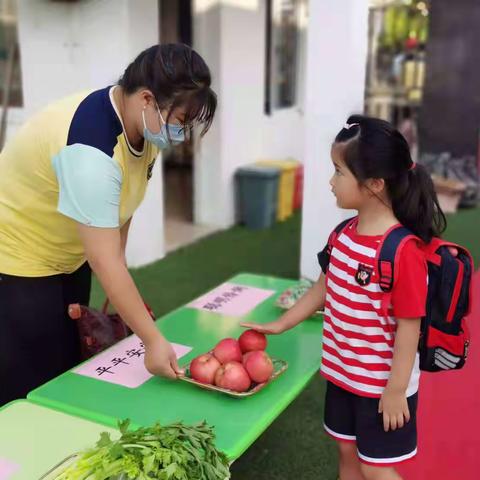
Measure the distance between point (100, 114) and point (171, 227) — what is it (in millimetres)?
4806

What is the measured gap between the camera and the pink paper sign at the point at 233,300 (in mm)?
2675

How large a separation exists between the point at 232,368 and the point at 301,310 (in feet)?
1.31

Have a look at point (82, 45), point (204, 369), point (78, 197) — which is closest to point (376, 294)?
point (204, 369)

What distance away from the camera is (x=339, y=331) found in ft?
6.31

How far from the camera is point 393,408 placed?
1.82m

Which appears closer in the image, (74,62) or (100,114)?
(100,114)

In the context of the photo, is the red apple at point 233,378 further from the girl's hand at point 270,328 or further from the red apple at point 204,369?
the girl's hand at point 270,328

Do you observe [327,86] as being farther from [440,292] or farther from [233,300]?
[440,292]

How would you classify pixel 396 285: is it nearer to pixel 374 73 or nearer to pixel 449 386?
pixel 449 386

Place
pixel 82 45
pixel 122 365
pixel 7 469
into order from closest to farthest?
1. pixel 7 469
2. pixel 122 365
3. pixel 82 45

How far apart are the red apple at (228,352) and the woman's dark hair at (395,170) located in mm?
667

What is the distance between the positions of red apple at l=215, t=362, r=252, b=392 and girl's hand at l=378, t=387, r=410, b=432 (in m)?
0.41

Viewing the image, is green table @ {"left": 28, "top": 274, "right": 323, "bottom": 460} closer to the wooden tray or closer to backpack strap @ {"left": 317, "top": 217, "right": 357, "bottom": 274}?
the wooden tray

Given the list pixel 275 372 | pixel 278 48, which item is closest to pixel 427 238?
pixel 275 372
